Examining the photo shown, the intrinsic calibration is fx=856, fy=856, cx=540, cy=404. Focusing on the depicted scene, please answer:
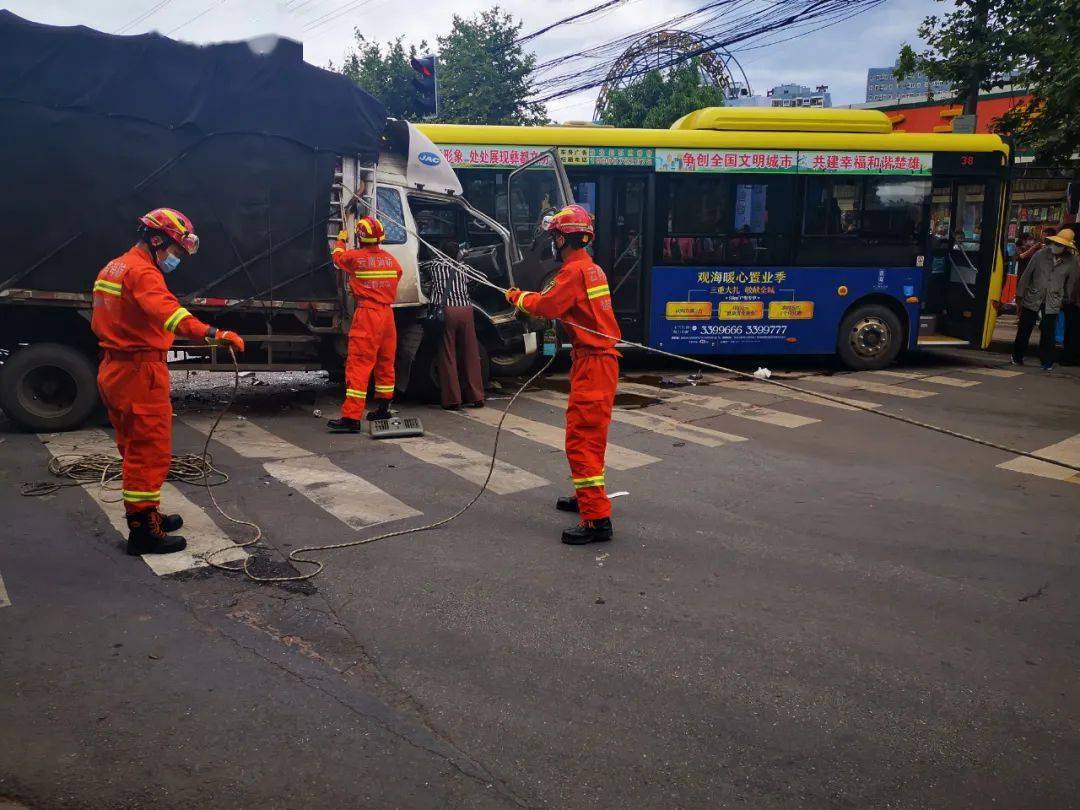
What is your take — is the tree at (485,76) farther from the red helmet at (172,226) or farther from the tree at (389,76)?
the red helmet at (172,226)

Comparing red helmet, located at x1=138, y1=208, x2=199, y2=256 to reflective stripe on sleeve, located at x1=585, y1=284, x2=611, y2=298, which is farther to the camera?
reflective stripe on sleeve, located at x1=585, y1=284, x2=611, y2=298

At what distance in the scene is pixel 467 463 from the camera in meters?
6.87

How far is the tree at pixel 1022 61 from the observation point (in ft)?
38.1

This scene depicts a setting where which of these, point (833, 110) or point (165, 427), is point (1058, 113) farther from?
point (165, 427)

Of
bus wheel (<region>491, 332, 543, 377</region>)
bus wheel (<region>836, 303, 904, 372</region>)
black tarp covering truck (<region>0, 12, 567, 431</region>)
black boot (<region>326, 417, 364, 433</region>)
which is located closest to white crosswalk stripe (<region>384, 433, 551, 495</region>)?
black boot (<region>326, 417, 364, 433</region>)

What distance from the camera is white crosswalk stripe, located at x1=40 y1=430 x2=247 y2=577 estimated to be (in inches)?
181

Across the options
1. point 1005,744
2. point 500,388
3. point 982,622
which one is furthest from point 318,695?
point 500,388

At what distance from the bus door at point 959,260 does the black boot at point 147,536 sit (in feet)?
33.9

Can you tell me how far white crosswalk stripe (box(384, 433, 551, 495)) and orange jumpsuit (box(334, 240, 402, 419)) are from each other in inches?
24.2

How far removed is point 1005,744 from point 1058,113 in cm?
1199

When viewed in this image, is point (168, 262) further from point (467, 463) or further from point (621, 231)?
point (621, 231)

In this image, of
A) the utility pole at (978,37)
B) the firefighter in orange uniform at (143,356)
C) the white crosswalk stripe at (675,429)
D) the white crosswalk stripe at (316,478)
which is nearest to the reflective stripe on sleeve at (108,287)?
the firefighter in orange uniform at (143,356)

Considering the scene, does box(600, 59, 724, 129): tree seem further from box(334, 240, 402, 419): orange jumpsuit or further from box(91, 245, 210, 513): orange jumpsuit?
box(91, 245, 210, 513): orange jumpsuit

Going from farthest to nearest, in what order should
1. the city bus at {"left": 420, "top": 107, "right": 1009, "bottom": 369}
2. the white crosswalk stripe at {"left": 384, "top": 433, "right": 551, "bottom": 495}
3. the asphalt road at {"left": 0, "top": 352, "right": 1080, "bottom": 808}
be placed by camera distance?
the city bus at {"left": 420, "top": 107, "right": 1009, "bottom": 369} → the white crosswalk stripe at {"left": 384, "top": 433, "right": 551, "bottom": 495} → the asphalt road at {"left": 0, "top": 352, "right": 1080, "bottom": 808}
